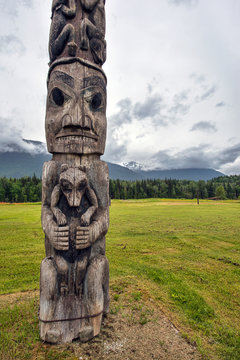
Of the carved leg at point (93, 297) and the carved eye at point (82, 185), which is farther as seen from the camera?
the carved eye at point (82, 185)

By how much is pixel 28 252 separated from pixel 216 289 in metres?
6.43

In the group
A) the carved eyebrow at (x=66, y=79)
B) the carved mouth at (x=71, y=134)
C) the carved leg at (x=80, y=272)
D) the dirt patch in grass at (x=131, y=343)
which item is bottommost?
the dirt patch in grass at (x=131, y=343)

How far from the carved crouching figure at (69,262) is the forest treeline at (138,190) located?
186 ft

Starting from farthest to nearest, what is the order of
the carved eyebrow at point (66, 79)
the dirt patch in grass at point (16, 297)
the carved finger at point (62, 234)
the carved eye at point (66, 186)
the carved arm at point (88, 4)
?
the dirt patch in grass at point (16, 297), the carved arm at point (88, 4), the carved eyebrow at point (66, 79), the carved eye at point (66, 186), the carved finger at point (62, 234)

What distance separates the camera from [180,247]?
341 inches

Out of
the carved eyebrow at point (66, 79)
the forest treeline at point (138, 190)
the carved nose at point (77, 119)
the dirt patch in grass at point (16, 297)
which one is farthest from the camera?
the forest treeline at point (138, 190)

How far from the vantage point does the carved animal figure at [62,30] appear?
143 inches

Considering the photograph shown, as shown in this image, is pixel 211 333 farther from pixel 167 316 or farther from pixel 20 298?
pixel 20 298

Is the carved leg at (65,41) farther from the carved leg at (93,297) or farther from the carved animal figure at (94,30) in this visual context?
the carved leg at (93,297)

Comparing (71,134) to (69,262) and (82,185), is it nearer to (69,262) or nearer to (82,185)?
(82,185)

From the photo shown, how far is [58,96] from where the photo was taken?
3.61 metres

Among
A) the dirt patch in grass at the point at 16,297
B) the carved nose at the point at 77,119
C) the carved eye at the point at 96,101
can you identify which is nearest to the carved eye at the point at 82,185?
the carved nose at the point at 77,119

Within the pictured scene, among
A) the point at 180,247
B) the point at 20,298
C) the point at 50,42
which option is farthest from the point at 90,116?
the point at 180,247

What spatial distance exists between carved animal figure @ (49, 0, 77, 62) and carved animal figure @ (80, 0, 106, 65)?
0.19 meters
